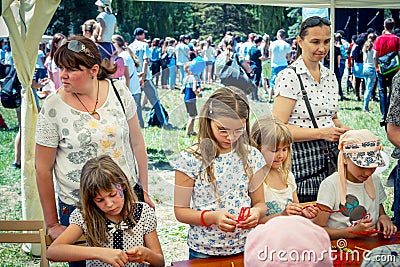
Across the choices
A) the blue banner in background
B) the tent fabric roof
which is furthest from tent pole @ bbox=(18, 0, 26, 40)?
the blue banner in background

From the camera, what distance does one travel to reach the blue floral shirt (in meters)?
2.60

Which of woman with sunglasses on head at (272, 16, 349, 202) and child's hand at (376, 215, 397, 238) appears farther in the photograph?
woman with sunglasses on head at (272, 16, 349, 202)

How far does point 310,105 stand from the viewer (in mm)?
3371

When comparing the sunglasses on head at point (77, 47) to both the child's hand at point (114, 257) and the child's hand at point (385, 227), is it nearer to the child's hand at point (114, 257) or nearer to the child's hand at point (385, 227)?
the child's hand at point (114, 257)

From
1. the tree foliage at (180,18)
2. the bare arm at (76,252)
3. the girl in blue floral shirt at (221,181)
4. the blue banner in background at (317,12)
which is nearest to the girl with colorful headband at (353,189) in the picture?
the girl in blue floral shirt at (221,181)

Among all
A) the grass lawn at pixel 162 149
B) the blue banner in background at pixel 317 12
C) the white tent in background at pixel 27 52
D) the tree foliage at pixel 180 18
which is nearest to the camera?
the grass lawn at pixel 162 149

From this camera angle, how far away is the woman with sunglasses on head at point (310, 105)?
336 cm

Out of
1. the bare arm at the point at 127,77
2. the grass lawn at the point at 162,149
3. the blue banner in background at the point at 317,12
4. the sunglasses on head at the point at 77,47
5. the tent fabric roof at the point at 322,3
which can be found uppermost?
the tent fabric roof at the point at 322,3

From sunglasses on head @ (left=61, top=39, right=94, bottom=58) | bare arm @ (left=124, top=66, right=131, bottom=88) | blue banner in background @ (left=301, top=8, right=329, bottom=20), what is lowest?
bare arm @ (left=124, top=66, right=131, bottom=88)

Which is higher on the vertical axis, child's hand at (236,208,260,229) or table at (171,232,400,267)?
child's hand at (236,208,260,229)

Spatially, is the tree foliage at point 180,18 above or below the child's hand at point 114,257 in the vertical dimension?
above

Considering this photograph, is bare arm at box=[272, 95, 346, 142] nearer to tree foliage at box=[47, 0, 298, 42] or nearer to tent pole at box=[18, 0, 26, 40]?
tent pole at box=[18, 0, 26, 40]

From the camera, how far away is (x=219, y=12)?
883 cm

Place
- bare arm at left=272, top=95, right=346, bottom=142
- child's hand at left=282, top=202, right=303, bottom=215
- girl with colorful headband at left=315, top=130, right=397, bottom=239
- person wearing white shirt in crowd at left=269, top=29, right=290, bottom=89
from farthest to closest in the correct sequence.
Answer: person wearing white shirt in crowd at left=269, top=29, right=290, bottom=89
bare arm at left=272, top=95, right=346, bottom=142
girl with colorful headband at left=315, top=130, right=397, bottom=239
child's hand at left=282, top=202, right=303, bottom=215
